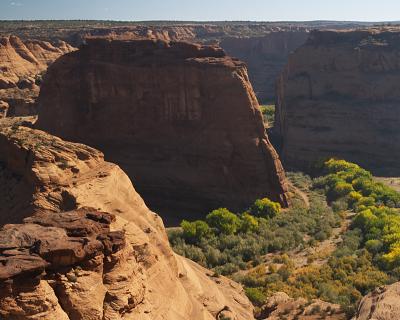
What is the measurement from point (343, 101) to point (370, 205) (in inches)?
1037

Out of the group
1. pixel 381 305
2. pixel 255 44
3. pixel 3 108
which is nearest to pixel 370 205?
pixel 381 305

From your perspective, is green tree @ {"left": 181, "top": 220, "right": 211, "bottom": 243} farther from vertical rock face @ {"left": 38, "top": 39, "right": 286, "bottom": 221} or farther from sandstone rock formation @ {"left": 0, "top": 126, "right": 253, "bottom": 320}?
sandstone rock formation @ {"left": 0, "top": 126, "right": 253, "bottom": 320}

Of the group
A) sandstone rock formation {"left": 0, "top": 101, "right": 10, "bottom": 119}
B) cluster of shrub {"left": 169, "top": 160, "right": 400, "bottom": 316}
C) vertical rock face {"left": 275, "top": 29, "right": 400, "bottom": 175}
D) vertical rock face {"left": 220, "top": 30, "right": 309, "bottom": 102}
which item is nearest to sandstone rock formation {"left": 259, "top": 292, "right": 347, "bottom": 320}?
cluster of shrub {"left": 169, "top": 160, "right": 400, "bottom": 316}

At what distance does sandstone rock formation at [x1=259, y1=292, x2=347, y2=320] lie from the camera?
22828 mm

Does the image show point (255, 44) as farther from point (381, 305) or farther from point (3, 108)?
point (381, 305)

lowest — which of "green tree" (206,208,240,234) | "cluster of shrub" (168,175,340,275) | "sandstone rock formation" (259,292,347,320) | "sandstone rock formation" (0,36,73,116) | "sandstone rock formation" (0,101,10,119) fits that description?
"cluster of shrub" (168,175,340,275)

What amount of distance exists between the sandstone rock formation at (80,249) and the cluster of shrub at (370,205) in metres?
11.6

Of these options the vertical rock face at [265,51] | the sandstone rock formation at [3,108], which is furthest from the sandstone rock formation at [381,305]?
the vertical rock face at [265,51]

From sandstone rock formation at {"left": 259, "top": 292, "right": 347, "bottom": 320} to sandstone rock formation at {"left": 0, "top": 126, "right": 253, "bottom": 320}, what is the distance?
1.12 metres

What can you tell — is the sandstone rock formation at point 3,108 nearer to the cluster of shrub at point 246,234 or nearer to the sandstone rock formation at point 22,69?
the sandstone rock formation at point 22,69

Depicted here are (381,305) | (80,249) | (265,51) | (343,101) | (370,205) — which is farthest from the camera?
(265,51)

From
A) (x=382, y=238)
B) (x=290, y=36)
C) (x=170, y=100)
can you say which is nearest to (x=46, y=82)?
(x=170, y=100)

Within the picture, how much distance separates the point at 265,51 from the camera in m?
135

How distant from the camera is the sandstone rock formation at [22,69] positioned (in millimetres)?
61503
